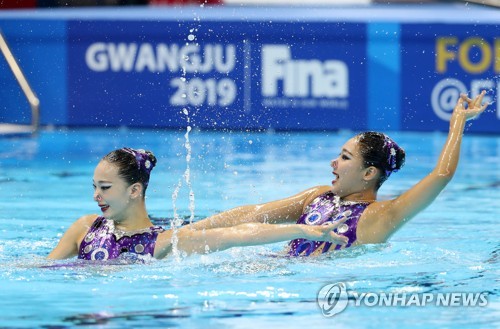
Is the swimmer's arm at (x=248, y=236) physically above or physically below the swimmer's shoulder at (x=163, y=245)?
above

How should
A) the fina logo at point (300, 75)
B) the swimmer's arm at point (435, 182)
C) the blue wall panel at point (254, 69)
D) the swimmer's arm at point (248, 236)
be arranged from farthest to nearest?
the fina logo at point (300, 75)
the blue wall panel at point (254, 69)
the swimmer's arm at point (435, 182)
the swimmer's arm at point (248, 236)

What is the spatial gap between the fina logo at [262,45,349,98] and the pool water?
1.01 meters

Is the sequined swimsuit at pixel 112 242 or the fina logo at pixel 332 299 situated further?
the sequined swimsuit at pixel 112 242

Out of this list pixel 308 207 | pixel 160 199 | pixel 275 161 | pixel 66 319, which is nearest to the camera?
pixel 66 319

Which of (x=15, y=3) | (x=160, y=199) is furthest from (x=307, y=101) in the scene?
(x=15, y=3)

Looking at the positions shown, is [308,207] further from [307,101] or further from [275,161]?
[307,101]

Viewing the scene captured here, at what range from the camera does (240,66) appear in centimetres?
1105

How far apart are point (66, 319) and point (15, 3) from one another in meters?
10.8

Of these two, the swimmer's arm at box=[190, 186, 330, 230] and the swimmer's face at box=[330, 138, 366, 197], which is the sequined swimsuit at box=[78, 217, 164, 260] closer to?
the swimmer's arm at box=[190, 186, 330, 230]

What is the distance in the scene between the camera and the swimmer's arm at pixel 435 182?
5012 millimetres

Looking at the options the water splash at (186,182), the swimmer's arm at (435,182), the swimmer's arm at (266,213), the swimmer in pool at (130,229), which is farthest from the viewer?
the swimmer's arm at (266,213)

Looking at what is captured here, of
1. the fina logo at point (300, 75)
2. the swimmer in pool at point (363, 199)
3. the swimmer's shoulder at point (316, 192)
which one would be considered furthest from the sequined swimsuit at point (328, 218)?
the fina logo at point (300, 75)

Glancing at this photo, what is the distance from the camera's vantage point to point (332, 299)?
4.48 m

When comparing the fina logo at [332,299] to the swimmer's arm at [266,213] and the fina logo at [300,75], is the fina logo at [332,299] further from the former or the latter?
the fina logo at [300,75]
